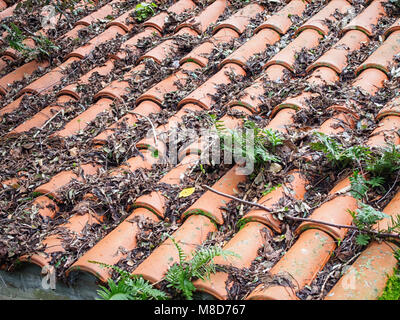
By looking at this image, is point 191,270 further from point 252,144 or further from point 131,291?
point 252,144

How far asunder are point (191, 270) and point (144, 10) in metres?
3.35

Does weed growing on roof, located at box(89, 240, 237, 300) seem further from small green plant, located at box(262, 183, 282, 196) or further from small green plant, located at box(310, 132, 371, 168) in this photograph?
small green plant, located at box(310, 132, 371, 168)

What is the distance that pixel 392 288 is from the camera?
2023 millimetres

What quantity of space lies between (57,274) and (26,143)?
1.31 metres

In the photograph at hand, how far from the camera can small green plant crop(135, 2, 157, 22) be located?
185 inches

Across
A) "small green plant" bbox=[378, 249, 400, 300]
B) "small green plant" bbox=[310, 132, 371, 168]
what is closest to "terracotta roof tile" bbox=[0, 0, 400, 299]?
"small green plant" bbox=[378, 249, 400, 300]

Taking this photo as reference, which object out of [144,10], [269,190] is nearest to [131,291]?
[269,190]

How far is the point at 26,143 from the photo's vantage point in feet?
11.2

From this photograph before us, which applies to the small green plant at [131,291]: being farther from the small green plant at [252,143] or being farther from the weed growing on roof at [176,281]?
the small green plant at [252,143]

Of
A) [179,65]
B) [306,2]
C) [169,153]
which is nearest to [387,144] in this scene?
[169,153]

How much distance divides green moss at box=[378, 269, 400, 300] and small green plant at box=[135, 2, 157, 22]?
3660 mm

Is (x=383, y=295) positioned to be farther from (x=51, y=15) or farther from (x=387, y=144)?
(x=51, y=15)

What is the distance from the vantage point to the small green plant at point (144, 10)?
15.4 feet
